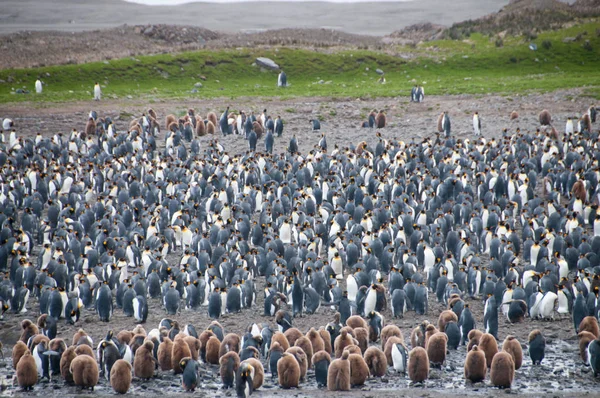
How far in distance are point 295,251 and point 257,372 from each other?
5090mm

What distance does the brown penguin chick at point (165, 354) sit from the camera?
35.7 ft

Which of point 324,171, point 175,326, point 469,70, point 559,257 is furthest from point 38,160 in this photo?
point 469,70

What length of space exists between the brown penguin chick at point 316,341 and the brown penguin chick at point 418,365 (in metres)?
1.40

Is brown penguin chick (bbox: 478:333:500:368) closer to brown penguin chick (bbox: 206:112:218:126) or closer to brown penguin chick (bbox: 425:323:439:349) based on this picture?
brown penguin chick (bbox: 425:323:439:349)

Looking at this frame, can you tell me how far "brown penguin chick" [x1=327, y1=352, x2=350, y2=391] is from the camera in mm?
10109

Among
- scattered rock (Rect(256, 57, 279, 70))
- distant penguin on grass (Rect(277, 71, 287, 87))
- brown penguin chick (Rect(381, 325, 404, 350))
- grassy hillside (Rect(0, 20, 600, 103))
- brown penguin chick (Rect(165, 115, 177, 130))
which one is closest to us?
brown penguin chick (Rect(381, 325, 404, 350))

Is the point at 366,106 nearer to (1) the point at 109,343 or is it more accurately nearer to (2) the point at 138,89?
(2) the point at 138,89

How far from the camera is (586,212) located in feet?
57.0

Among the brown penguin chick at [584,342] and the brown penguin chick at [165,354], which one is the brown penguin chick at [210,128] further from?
the brown penguin chick at [584,342]

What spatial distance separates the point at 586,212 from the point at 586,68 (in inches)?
892

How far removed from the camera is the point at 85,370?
33.7 feet

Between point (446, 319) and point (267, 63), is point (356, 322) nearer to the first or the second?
point (446, 319)

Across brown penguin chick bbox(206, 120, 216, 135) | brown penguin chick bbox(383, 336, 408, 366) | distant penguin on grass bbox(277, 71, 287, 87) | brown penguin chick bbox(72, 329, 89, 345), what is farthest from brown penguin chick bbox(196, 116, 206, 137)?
brown penguin chick bbox(383, 336, 408, 366)

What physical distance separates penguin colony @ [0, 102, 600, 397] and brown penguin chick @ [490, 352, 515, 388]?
20 millimetres
